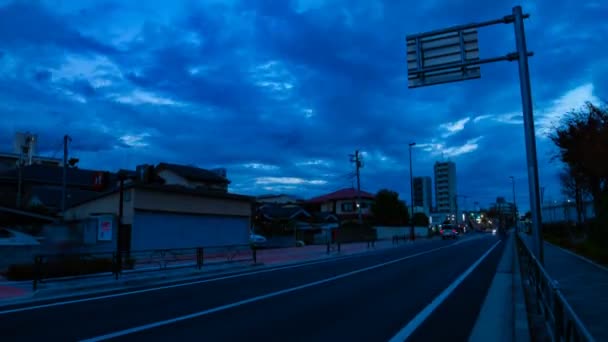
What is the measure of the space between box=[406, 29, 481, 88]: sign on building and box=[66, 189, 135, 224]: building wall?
19013 millimetres

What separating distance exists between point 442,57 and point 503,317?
20.7ft

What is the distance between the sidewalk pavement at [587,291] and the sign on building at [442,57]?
561 centimetres

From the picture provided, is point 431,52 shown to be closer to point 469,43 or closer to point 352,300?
point 469,43

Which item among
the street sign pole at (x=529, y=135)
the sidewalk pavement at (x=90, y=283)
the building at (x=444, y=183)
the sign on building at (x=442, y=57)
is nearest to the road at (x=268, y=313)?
the sidewalk pavement at (x=90, y=283)

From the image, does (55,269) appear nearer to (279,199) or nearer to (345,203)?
(345,203)

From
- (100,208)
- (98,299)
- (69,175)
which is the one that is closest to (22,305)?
(98,299)

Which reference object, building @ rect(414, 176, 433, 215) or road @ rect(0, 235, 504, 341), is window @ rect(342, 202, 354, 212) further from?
building @ rect(414, 176, 433, 215)

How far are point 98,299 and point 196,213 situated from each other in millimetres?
18154

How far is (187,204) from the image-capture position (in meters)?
29.1

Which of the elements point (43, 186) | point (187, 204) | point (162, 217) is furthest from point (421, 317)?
point (43, 186)

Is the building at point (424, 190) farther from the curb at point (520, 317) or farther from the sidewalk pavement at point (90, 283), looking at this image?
the curb at point (520, 317)

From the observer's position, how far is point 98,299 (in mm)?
11844

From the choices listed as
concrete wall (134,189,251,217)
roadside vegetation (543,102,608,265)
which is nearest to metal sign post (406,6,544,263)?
roadside vegetation (543,102,608,265)

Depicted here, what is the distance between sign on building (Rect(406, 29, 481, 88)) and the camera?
1107 cm
